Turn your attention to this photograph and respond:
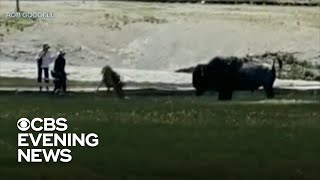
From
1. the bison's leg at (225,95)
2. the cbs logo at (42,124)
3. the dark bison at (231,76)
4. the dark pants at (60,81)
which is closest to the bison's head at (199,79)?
the dark bison at (231,76)

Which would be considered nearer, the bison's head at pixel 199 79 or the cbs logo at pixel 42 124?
the cbs logo at pixel 42 124

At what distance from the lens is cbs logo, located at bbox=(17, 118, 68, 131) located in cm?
764

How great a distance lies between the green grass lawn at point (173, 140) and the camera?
24.7ft

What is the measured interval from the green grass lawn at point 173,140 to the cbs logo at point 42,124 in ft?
0.20

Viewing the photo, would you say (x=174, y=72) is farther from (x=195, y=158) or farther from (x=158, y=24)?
(x=195, y=158)

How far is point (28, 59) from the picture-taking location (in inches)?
332

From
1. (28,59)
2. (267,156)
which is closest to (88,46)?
(28,59)

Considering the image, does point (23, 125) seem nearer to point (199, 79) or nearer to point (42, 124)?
point (42, 124)

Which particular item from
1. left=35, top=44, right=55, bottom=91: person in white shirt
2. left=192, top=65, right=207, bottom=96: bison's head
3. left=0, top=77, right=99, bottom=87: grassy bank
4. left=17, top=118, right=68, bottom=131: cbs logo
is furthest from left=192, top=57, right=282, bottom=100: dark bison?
left=17, top=118, right=68, bottom=131: cbs logo

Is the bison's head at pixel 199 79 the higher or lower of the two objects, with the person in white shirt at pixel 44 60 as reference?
lower

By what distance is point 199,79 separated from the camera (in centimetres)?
841

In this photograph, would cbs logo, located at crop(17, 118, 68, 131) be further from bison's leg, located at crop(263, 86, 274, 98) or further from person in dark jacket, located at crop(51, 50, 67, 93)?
bison's leg, located at crop(263, 86, 274, 98)

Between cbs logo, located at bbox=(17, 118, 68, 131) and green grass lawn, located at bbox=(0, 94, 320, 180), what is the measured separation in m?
0.06

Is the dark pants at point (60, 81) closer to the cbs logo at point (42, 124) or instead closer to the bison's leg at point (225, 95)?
the cbs logo at point (42, 124)
